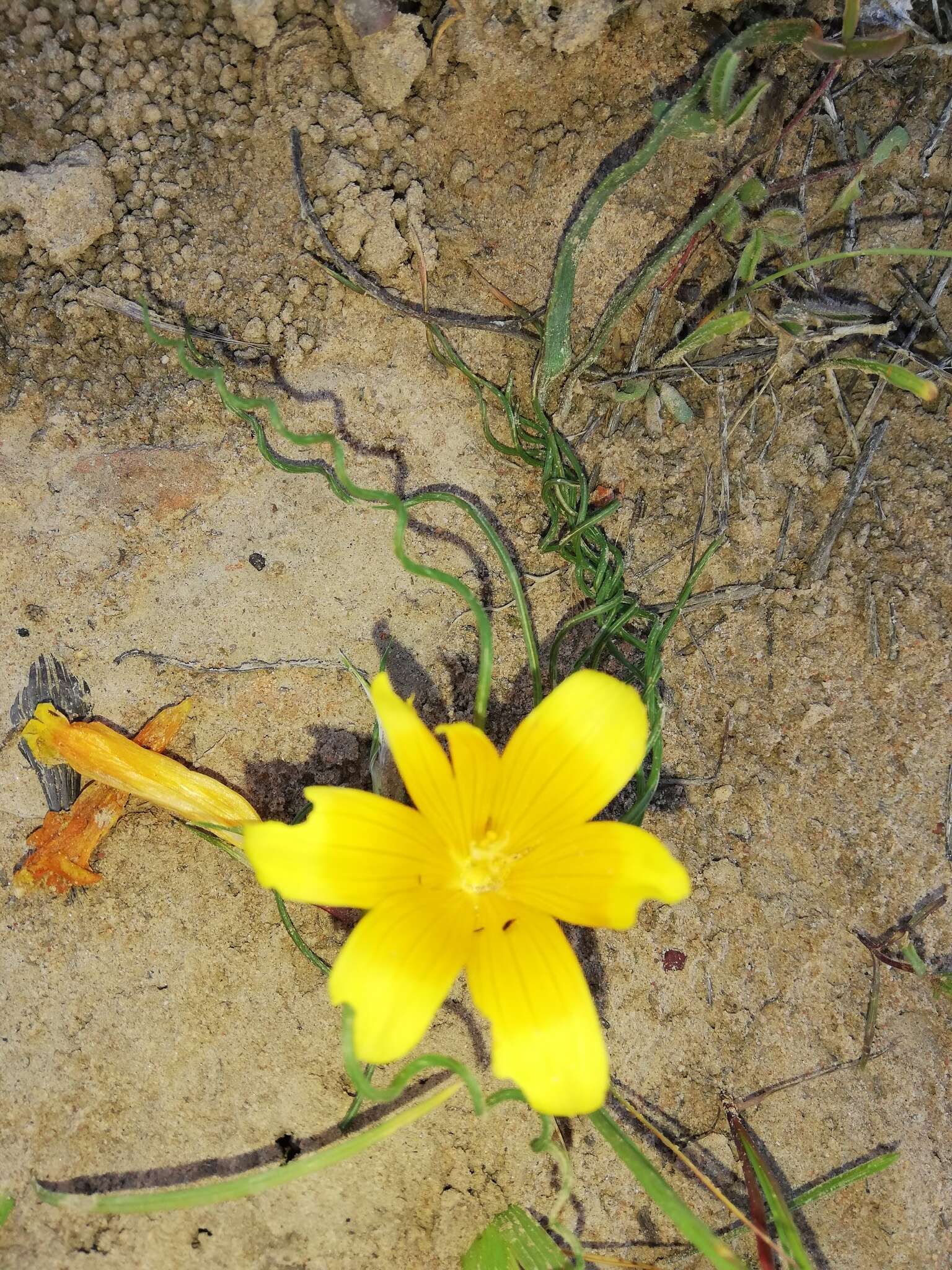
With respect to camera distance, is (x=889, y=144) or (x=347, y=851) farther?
(x=889, y=144)

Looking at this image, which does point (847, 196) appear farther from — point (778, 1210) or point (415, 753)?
point (778, 1210)

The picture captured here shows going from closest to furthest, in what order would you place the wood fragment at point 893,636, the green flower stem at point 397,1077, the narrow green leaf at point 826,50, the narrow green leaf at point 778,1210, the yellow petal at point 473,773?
the green flower stem at point 397,1077
the yellow petal at point 473,773
the narrow green leaf at point 778,1210
the narrow green leaf at point 826,50
the wood fragment at point 893,636

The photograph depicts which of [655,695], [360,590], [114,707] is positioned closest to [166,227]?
[360,590]

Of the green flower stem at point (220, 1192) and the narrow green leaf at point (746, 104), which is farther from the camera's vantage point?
the narrow green leaf at point (746, 104)

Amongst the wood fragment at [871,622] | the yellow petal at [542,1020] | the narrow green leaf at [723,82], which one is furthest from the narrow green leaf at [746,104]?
the yellow petal at [542,1020]

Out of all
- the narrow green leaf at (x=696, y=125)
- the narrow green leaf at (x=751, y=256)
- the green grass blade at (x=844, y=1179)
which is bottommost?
the green grass blade at (x=844, y=1179)

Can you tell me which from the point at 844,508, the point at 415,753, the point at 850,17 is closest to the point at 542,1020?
the point at 415,753

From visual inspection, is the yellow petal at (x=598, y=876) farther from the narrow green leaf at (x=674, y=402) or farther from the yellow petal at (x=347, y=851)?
the narrow green leaf at (x=674, y=402)
